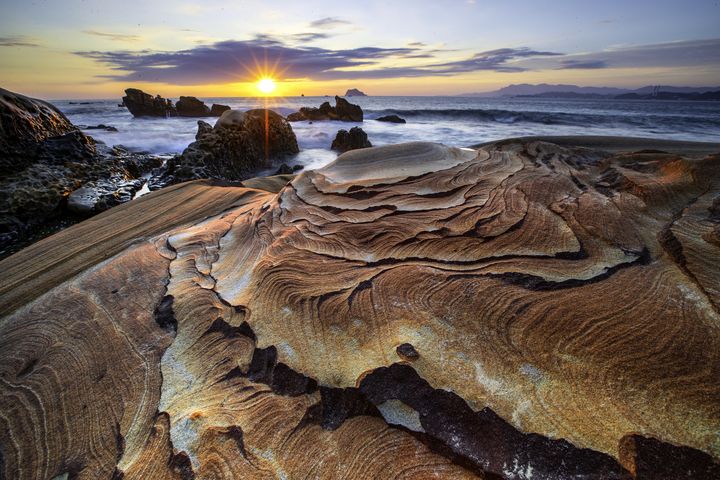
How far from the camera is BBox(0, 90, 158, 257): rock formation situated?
177 inches

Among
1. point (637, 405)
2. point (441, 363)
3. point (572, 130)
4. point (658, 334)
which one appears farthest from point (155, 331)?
point (572, 130)

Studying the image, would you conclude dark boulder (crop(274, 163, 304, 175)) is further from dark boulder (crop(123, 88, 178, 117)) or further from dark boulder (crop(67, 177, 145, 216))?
dark boulder (crop(123, 88, 178, 117))

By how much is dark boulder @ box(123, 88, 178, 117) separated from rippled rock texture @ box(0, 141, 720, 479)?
39.1 meters

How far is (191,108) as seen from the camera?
35.5 m

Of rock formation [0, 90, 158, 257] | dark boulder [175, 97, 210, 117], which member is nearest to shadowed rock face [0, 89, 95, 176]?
rock formation [0, 90, 158, 257]

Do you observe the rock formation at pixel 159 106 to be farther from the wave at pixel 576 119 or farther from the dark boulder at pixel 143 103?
the wave at pixel 576 119

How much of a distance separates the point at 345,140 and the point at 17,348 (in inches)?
457

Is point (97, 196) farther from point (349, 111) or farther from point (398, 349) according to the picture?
point (349, 111)

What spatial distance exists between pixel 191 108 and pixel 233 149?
108ft

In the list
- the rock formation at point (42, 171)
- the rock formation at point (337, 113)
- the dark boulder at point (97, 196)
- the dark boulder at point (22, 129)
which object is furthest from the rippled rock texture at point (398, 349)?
the rock formation at point (337, 113)

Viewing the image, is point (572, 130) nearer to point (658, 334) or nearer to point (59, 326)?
point (658, 334)

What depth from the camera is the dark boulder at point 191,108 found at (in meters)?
35.1

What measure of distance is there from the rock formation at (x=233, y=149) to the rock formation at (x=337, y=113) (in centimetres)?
1809

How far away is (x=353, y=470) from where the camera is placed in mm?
1269
